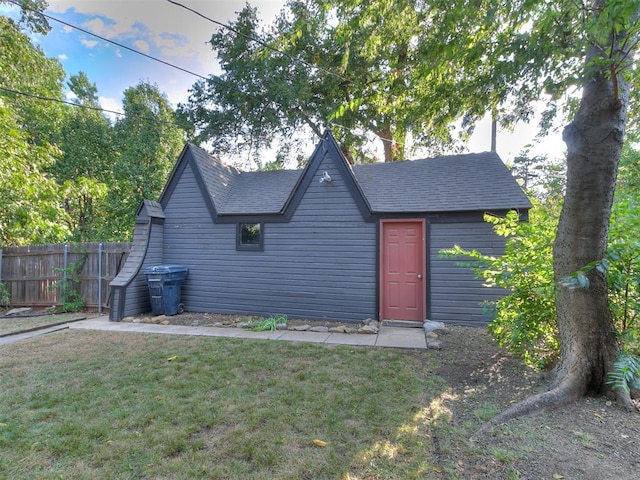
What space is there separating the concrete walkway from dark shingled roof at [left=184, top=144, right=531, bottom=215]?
9.19 ft

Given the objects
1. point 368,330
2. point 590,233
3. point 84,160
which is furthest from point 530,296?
point 84,160

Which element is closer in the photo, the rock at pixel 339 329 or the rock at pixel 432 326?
the rock at pixel 432 326

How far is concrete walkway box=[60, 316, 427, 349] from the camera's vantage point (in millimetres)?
5711

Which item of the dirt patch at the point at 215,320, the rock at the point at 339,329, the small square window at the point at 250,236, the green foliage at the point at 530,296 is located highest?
the small square window at the point at 250,236

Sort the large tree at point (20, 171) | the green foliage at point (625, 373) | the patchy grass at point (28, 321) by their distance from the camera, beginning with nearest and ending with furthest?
the green foliage at point (625, 373) → the patchy grass at point (28, 321) → the large tree at point (20, 171)

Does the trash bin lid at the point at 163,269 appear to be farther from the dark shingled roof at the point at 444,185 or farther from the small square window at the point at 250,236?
the dark shingled roof at the point at 444,185

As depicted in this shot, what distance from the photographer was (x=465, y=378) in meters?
3.92

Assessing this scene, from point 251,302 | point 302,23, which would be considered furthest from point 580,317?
point 251,302

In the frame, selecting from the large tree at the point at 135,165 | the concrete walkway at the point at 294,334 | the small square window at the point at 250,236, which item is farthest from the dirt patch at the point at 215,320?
the large tree at the point at 135,165

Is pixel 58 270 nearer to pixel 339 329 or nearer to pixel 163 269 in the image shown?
pixel 163 269

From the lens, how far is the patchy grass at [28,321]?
669 centimetres

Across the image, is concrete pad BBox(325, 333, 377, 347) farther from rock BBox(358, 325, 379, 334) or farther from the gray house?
the gray house

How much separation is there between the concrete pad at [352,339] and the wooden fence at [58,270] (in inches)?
256

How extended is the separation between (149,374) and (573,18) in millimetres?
6030
